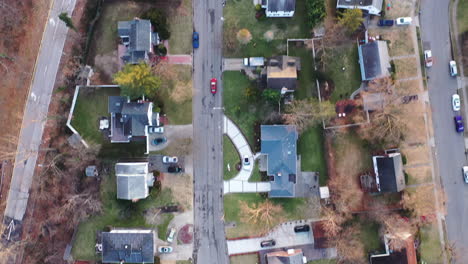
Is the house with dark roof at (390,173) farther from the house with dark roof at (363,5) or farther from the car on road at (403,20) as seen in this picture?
the house with dark roof at (363,5)

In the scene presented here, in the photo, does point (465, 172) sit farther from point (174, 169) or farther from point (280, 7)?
point (174, 169)

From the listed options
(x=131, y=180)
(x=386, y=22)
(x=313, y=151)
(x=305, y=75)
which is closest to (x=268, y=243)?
(x=313, y=151)

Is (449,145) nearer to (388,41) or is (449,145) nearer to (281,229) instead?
(388,41)

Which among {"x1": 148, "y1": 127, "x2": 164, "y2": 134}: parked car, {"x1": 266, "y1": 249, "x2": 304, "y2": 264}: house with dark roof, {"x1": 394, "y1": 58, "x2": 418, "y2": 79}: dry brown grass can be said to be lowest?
{"x1": 266, "y1": 249, "x2": 304, "y2": 264}: house with dark roof

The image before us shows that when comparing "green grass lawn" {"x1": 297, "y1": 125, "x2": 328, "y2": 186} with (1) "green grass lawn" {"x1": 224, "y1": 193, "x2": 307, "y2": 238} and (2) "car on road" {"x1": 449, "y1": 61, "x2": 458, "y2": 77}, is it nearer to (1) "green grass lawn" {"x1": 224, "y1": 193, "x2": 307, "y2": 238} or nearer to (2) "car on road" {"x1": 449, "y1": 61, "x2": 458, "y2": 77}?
(1) "green grass lawn" {"x1": 224, "y1": 193, "x2": 307, "y2": 238}

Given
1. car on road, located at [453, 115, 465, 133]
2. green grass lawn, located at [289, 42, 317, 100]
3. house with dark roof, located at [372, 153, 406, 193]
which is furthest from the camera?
green grass lawn, located at [289, 42, 317, 100]

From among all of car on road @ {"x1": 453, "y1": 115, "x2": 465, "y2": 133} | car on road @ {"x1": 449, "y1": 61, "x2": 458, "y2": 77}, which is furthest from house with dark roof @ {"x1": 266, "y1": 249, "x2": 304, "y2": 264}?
car on road @ {"x1": 449, "y1": 61, "x2": 458, "y2": 77}
